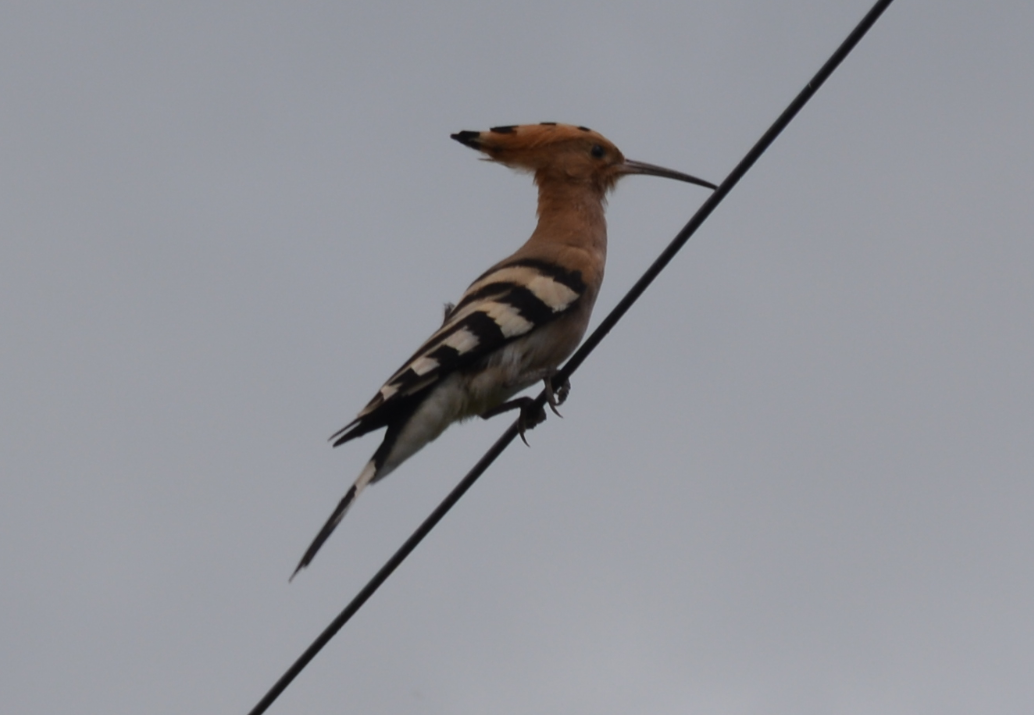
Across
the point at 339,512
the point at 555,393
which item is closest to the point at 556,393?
the point at 555,393

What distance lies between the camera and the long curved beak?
4.72 metres

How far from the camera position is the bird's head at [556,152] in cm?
462

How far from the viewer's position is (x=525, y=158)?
15.3 feet

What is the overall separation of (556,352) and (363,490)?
80cm

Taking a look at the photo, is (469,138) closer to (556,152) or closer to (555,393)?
(556,152)

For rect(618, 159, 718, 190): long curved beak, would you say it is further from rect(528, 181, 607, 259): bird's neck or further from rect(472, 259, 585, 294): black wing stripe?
rect(472, 259, 585, 294): black wing stripe

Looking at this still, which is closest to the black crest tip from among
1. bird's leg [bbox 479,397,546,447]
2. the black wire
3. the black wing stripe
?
the black wing stripe

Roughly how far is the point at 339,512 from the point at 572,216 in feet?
5.25

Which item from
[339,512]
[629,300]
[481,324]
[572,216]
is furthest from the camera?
[572,216]

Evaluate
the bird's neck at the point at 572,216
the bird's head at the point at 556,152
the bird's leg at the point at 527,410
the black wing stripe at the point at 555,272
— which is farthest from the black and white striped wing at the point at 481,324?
the bird's head at the point at 556,152

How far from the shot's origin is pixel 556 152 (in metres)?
4.63

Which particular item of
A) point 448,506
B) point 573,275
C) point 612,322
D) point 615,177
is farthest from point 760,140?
point 615,177

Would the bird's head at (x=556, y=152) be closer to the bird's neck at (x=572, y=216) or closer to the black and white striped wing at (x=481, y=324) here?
the bird's neck at (x=572, y=216)

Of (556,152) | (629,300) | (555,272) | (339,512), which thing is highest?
(556,152)
